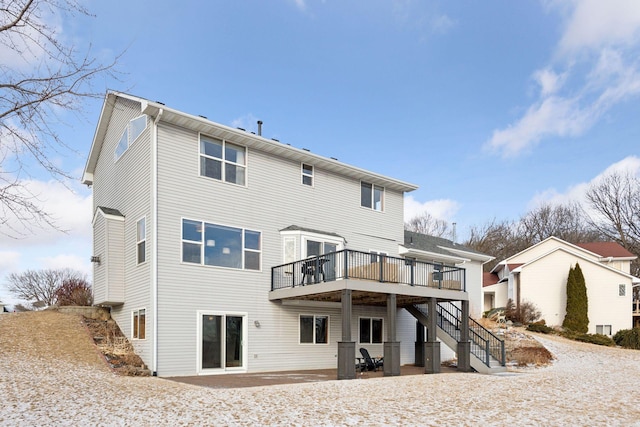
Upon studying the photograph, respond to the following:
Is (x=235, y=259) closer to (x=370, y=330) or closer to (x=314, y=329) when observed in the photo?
(x=314, y=329)

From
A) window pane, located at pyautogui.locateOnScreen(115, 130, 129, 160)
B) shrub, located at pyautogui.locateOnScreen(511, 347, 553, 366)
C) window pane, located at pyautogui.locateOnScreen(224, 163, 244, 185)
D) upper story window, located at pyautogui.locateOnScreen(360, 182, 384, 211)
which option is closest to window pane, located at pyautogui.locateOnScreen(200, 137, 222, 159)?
window pane, located at pyautogui.locateOnScreen(224, 163, 244, 185)

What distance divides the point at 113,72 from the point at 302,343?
1283cm

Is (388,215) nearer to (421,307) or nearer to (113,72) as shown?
(421,307)

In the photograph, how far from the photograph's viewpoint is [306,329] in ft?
58.8

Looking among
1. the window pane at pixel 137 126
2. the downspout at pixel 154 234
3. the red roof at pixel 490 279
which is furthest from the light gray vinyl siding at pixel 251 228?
the red roof at pixel 490 279

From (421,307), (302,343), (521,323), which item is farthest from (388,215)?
(521,323)

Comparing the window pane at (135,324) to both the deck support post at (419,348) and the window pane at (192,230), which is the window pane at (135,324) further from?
the deck support post at (419,348)

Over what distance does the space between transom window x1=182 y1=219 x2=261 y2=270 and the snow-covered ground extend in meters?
4.20

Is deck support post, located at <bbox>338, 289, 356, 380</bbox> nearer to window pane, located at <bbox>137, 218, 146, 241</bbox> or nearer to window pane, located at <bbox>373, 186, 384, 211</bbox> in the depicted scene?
window pane, located at <bbox>137, 218, 146, 241</bbox>

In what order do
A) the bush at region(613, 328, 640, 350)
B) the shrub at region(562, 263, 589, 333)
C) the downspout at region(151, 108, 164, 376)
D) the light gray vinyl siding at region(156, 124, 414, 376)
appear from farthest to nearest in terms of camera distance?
1. the shrub at region(562, 263, 589, 333)
2. the bush at region(613, 328, 640, 350)
3. the light gray vinyl siding at region(156, 124, 414, 376)
4. the downspout at region(151, 108, 164, 376)

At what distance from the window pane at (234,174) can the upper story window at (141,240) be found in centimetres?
301

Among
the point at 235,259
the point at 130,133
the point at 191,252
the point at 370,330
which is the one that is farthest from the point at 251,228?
the point at 370,330

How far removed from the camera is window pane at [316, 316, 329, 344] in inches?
722

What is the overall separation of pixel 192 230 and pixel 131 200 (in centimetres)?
285
